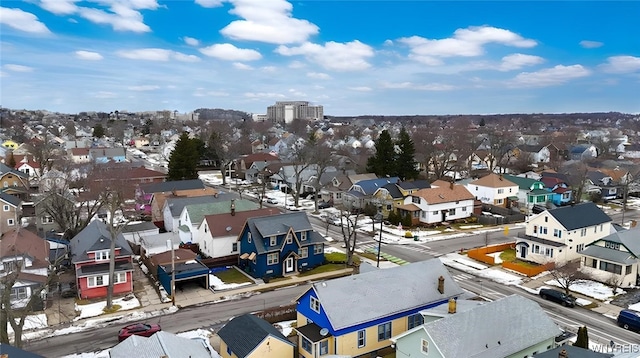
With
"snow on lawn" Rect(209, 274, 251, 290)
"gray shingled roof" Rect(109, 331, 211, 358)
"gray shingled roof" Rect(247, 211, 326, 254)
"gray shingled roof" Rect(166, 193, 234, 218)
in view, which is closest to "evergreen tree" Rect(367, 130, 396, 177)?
"gray shingled roof" Rect(166, 193, 234, 218)

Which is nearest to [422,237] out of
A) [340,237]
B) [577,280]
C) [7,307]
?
[340,237]

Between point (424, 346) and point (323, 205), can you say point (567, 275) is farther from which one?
point (323, 205)

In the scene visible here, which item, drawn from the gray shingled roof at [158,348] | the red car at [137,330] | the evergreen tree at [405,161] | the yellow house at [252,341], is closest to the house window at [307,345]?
the yellow house at [252,341]

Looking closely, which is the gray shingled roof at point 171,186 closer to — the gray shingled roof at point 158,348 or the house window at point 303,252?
the house window at point 303,252

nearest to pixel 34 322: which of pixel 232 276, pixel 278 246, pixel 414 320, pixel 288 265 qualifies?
pixel 232 276

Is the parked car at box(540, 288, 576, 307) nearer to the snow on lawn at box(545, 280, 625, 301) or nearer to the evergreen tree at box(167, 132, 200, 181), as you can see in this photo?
the snow on lawn at box(545, 280, 625, 301)

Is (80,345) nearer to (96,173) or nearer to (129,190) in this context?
(129,190)
